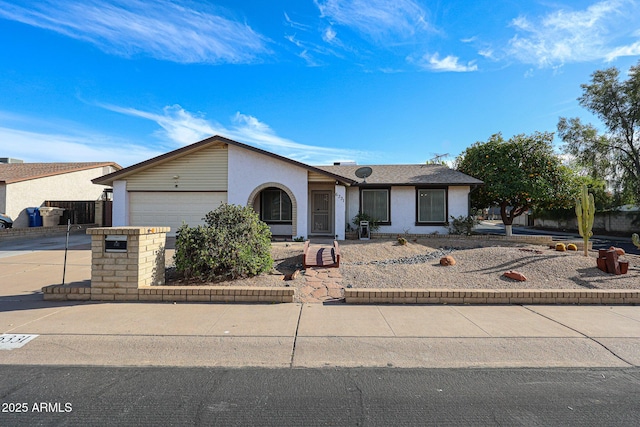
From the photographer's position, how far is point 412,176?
1625 cm

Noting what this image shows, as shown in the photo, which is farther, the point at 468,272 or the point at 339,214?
the point at 339,214

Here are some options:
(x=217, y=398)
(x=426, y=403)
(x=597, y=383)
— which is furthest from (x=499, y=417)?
(x=217, y=398)

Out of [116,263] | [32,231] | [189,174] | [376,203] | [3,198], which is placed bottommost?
[116,263]

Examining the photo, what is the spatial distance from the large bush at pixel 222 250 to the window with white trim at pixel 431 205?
1025cm

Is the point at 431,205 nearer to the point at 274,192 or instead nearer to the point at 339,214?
the point at 339,214

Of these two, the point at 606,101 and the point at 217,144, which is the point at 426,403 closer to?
the point at 217,144

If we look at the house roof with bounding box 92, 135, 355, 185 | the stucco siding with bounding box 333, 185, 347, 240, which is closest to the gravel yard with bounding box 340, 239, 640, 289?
the stucco siding with bounding box 333, 185, 347, 240

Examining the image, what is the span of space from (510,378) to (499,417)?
780 millimetres

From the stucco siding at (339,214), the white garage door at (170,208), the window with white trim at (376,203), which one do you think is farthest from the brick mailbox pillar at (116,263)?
the window with white trim at (376,203)

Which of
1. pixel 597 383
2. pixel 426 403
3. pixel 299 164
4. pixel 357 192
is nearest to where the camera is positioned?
pixel 426 403

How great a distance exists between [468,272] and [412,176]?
9097 mm

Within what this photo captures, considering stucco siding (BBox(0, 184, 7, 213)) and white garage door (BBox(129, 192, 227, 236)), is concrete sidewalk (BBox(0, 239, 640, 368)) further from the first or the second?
stucco siding (BBox(0, 184, 7, 213))

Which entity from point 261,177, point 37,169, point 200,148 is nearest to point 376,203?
point 261,177

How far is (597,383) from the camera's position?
3297 millimetres
